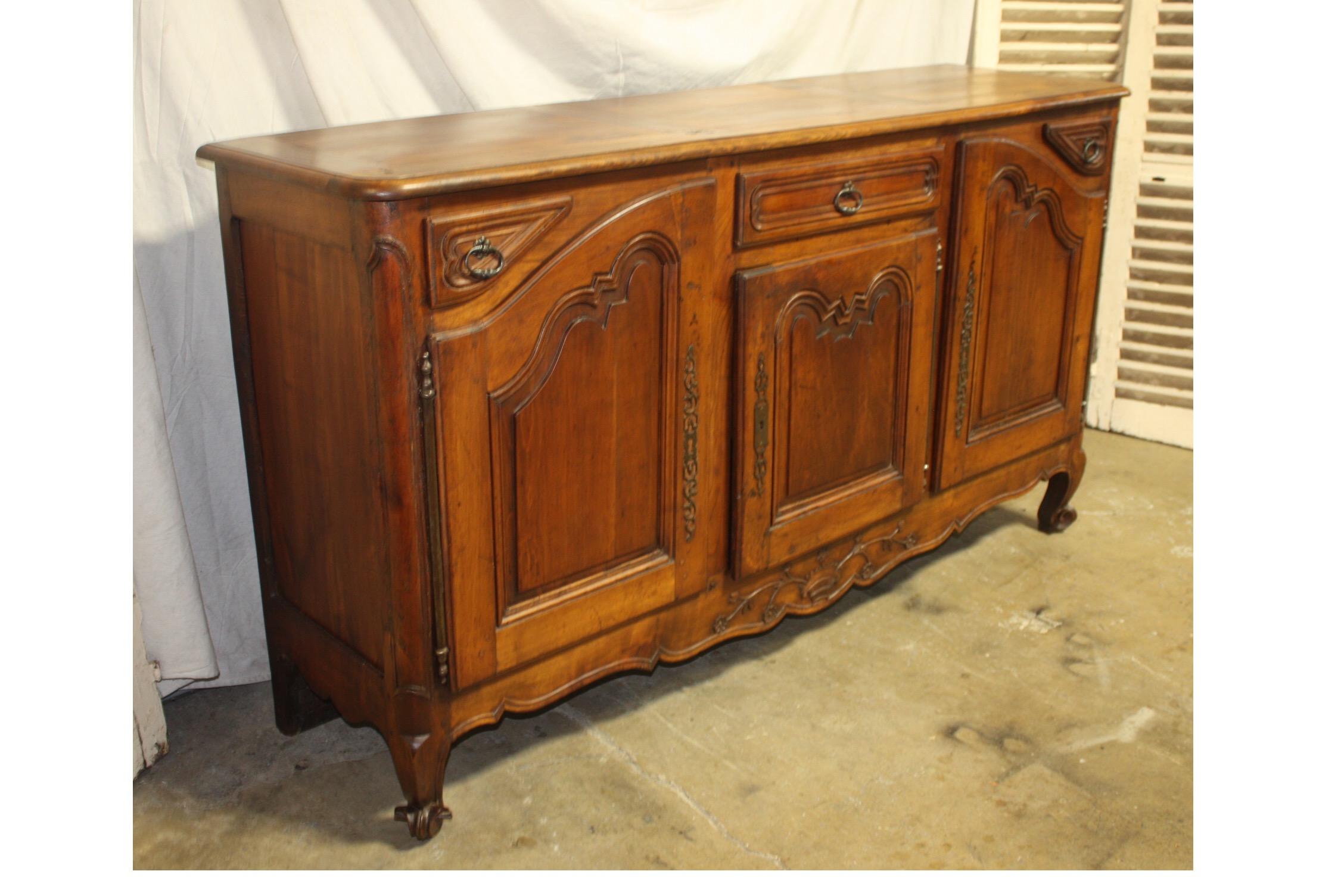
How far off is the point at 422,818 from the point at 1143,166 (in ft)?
7.91

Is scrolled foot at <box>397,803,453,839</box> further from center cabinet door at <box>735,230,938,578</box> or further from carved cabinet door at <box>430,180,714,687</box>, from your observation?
center cabinet door at <box>735,230,938,578</box>

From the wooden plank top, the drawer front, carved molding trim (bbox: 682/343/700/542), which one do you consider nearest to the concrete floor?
carved molding trim (bbox: 682/343/700/542)

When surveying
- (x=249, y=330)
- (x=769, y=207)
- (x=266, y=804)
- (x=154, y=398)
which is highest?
(x=769, y=207)

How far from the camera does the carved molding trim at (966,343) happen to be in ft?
7.82

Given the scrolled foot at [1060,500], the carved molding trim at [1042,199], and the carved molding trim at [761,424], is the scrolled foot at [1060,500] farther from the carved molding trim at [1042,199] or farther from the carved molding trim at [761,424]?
the carved molding trim at [761,424]

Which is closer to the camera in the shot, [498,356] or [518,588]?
[498,356]

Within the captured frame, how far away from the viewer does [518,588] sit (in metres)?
1.87

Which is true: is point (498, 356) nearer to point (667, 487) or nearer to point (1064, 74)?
point (667, 487)

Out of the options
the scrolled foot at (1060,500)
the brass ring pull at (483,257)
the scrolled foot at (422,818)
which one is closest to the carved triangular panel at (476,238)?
the brass ring pull at (483,257)

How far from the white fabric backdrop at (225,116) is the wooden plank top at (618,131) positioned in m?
0.15

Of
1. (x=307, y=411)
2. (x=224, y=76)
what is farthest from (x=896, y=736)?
(x=224, y=76)

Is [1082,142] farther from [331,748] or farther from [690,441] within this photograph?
[331,748]

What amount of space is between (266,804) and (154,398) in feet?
2.23

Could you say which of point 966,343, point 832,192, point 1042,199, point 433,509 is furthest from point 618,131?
point 1042,199
